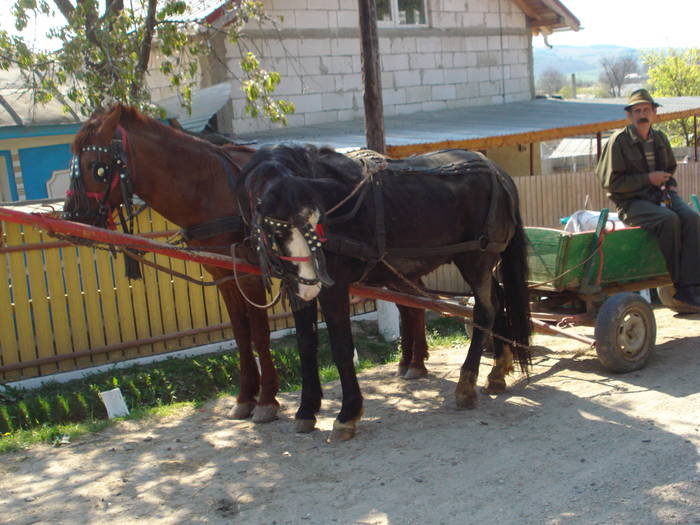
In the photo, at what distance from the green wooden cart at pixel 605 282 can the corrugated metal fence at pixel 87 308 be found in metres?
3.48

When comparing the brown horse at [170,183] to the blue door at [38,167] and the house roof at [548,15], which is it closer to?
the blue door at [38,167]

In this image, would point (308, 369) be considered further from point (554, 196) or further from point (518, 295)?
point (554, 196)

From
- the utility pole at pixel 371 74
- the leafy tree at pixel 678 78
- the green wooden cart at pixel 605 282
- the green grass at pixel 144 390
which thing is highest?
the leafy tree at pixel 678 78

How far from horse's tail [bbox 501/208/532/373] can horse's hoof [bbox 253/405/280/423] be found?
1992 mm

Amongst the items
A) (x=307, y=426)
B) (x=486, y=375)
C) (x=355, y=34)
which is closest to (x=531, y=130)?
(x=355, y=34)

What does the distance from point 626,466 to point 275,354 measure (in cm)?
400

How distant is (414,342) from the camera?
6684 mm

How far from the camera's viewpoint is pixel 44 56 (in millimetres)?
8523

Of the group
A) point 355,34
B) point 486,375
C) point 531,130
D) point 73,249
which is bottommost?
point 486,375

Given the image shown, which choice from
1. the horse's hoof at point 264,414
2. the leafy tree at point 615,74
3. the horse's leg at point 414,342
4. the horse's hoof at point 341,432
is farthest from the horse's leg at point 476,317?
the leafy tree at point 615,74

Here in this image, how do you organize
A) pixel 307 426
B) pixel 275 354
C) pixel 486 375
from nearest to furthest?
pixel 307 426 < pixel 486 375 < pixel 275 354

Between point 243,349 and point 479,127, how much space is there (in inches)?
317

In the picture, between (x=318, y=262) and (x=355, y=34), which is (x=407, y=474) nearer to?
(x=318, y=262)

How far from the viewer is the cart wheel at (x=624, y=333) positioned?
5977 mm
